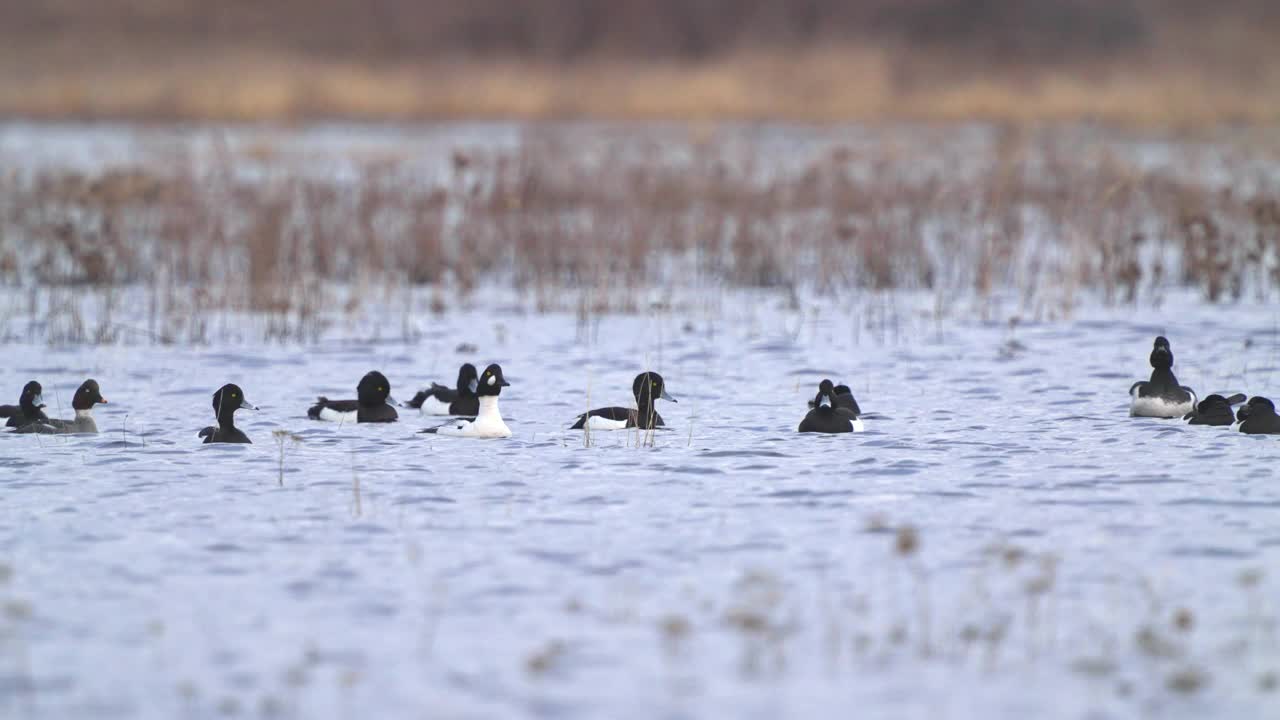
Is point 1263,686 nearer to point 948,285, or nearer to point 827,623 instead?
point 827,623

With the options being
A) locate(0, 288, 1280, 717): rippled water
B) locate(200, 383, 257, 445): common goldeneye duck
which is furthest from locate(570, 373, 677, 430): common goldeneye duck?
locate(200, 383, 257, 445): common goldeneye duck

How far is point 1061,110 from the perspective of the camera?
37.0m

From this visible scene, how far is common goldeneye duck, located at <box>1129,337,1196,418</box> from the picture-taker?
457 inches

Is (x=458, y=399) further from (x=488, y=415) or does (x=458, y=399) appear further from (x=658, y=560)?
(x=658, y=560)

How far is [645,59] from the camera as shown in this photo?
70.6 meters

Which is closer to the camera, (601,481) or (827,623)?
(827,623)

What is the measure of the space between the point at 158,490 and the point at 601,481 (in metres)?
2.49

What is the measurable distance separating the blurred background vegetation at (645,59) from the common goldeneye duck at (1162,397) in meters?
21.7

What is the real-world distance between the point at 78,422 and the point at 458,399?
8.46 ft

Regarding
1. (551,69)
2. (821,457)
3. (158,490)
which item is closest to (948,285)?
(821,457)

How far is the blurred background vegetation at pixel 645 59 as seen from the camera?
38938 mm

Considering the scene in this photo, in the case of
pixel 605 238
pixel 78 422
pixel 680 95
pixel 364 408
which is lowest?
pixel 78 422

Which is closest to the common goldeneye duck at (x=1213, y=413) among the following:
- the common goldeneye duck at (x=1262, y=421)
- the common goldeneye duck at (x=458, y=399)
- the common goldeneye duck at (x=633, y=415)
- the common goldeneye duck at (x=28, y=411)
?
the common goldeneye duck at (x=1262, y=421)

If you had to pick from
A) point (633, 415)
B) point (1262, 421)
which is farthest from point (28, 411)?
point (1262, 421)
